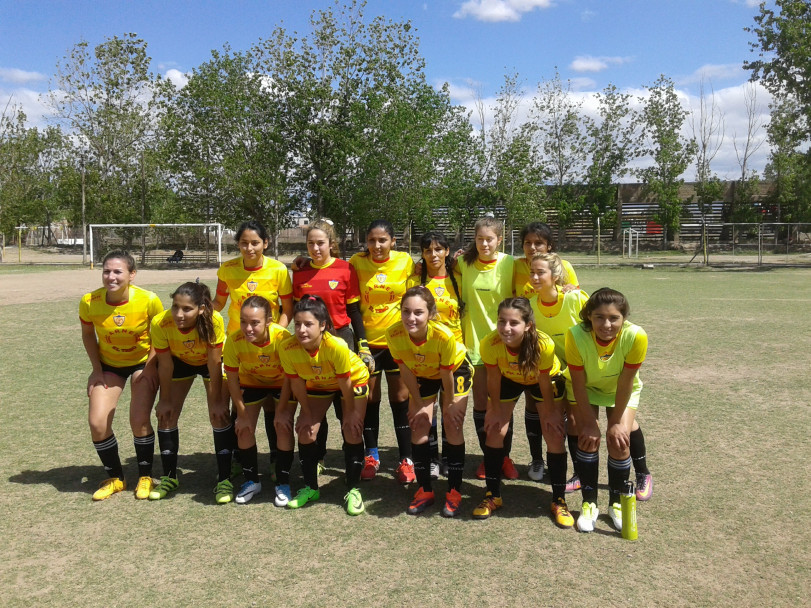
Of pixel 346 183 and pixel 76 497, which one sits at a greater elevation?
pixel 346 183

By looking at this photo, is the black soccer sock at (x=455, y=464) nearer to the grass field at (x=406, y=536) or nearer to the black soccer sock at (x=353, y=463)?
the grass field at (x=406, y=536)

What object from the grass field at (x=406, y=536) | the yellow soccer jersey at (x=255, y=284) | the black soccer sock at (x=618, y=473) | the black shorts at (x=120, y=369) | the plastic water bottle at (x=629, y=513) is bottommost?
the grass field at (x=406, y=536)

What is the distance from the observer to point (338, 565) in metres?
3.58

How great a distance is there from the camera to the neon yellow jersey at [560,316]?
467 cm

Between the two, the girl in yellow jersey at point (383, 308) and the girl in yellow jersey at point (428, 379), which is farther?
the girl in yellow jersey at point (383, 308)

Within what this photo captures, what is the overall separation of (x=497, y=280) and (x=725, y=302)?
12968 millimetres

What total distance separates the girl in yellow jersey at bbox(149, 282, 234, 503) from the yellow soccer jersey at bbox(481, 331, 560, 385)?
5.91ft

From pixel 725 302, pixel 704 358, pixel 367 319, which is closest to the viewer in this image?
pixel 367 319

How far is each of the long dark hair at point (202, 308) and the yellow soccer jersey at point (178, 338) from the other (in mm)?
43

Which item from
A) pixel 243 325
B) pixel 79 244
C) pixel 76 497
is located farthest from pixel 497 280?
pixel 79 244

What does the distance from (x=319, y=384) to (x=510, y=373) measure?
128cm

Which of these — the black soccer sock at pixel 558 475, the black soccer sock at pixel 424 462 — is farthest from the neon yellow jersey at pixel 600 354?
the black soccer sock at pixel 424 462

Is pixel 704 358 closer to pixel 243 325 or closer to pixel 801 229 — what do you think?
pixel 243 325

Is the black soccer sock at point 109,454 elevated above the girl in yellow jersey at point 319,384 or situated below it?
below
